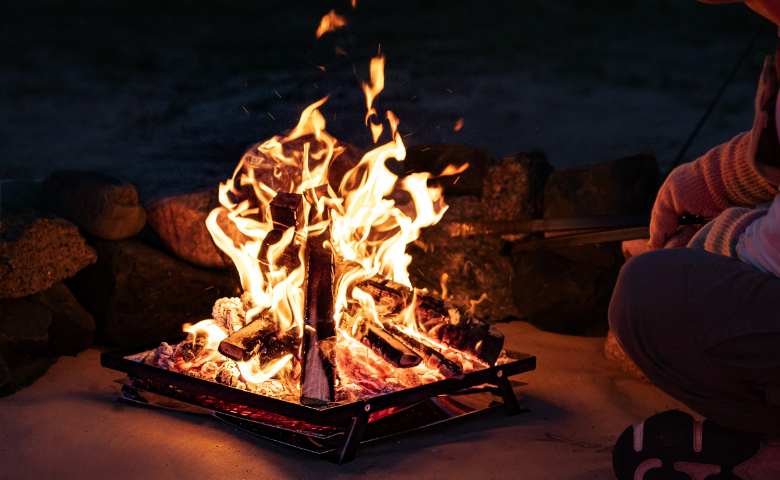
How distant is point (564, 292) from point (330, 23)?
86.2 inches

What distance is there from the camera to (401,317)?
2408 millimetres

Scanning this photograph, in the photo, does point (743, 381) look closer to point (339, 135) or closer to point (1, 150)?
point (339, 135)

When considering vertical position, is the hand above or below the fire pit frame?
above

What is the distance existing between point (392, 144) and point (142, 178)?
1473 millimetres

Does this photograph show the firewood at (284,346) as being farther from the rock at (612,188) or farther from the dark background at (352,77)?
the rock at (612,188)

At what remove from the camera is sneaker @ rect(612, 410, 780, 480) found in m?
1.41

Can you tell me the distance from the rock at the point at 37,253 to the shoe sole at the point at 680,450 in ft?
7.95

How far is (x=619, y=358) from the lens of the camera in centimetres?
282

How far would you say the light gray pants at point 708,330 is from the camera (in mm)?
1218

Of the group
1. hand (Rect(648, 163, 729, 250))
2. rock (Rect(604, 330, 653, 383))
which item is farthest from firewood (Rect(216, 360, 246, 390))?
rock (Rect(604, 330, 653, 383))

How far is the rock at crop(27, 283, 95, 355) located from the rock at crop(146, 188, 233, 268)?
1.62ft

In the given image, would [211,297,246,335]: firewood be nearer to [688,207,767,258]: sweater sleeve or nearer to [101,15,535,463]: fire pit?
[101,15,535,463]: fire pit

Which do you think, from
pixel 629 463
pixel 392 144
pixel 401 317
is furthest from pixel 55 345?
pixel 629 463

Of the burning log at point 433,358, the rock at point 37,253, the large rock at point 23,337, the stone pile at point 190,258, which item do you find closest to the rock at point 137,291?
the stone pile at point 190,258
